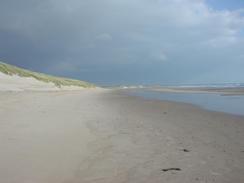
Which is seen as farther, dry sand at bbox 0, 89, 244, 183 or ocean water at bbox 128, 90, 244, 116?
ocean water at bbox 128, 90, 244, 116

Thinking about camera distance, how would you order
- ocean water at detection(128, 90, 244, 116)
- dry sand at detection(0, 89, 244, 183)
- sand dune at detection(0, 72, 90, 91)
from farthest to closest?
sand dune at detection(0, 72, 90, 91)
ocean water at detection(128, 90, 244, 116)
dry sand at detection(0, 89, 244, 183)

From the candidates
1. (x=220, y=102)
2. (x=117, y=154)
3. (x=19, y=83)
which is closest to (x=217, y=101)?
(x=220, y=102)

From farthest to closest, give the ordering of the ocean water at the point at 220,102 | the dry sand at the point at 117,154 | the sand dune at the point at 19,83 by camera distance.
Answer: the sand dune at the point at 19,83
the ocean water at the point at 220,102
the dry sand at the point at 117,154

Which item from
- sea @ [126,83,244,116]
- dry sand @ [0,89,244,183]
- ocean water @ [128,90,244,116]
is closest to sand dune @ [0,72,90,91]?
sea @ [126,83,244,116]

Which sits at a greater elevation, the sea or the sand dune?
the sand dune

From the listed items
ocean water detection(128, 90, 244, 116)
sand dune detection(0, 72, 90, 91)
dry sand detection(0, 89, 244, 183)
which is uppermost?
sand dune detection(0, 72, 90, 91)

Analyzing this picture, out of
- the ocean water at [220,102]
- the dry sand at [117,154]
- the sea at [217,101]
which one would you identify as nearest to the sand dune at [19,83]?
the sea at [217,101]

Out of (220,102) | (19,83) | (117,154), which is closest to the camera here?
(117,154)

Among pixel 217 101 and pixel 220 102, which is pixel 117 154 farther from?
pixel 217 101

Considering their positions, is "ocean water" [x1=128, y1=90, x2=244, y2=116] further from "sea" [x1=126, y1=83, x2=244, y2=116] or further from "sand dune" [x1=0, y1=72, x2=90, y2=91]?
"sand dune" [x1=0, y1=72, x2=90, y2=91]

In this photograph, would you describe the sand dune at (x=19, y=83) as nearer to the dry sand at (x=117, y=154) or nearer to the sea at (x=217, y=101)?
the sea at (x=217, y=101)

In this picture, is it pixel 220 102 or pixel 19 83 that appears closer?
pixel 220 102

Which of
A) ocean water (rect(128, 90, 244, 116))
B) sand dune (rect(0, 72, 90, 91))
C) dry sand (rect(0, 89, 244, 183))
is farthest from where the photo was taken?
sand dune (rect(0, 72, 90, 91))

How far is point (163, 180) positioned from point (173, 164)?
0.95 metres
